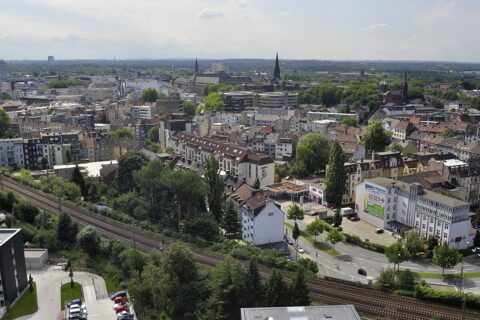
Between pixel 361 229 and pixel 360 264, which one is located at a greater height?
pixel 361 229

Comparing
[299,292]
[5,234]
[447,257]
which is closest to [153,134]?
[5,234]

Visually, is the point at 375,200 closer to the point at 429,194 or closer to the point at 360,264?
the point at 429,194

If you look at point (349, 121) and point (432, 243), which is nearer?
point (432, 243)

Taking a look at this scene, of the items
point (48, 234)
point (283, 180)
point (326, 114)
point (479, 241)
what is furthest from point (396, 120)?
point (48, 234)

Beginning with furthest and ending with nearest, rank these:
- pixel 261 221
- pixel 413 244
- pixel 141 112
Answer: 1. pixel 141 112
2. pixel 261 221
3. pixel 413 244

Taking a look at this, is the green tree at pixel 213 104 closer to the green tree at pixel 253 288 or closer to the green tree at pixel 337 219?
the green tree at pixel 337 219

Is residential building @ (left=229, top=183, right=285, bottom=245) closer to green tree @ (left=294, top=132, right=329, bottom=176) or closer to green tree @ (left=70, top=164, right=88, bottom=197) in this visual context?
green tree @ (left=294, top=132, right=329, bottom=176)

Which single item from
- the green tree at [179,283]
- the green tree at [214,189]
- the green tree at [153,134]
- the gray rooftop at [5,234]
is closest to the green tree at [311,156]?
the green tree at [214,189]

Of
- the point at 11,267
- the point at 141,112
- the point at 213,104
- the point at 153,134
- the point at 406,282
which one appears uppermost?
the point at 213,104
